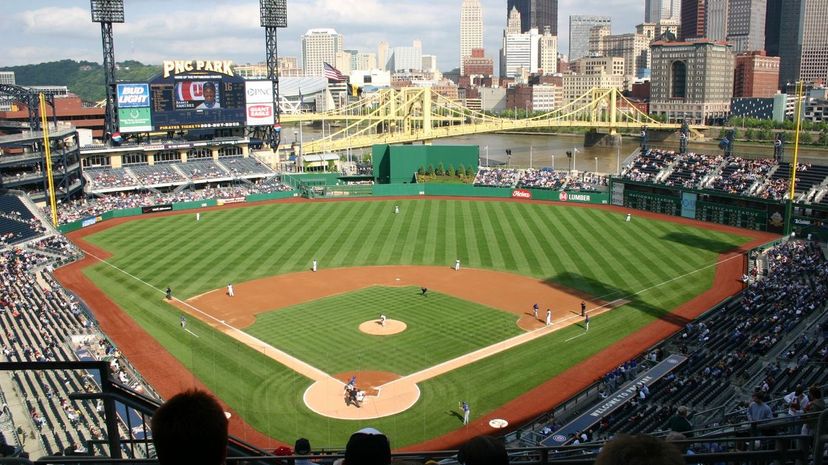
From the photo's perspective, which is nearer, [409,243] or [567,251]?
[567,251]

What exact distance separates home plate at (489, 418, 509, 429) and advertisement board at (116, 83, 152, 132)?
187ft

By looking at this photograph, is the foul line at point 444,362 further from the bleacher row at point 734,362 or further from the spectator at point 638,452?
the spectator at point 638,452

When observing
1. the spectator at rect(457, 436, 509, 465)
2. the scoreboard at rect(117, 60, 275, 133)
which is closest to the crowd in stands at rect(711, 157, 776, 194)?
the scoreboard at rect(117, 60, 275, 133)

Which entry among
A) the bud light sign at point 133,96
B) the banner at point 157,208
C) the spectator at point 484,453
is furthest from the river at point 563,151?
the spectator at point 484,453

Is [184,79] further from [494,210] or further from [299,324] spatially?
[299,324]

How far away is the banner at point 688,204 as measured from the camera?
54688mm

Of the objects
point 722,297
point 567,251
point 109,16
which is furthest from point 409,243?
point 109,16

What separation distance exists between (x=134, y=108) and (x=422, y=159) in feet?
94.5

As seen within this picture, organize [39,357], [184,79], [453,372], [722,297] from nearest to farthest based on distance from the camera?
→ [39,357] < [453,372] < [722,297] < [184,79]

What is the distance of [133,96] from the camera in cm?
6756

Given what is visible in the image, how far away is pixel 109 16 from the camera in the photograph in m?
66.0

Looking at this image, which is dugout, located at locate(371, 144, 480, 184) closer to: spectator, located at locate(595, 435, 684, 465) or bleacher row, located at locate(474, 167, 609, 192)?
bleacher row, located at locate(474, 167, 609, 192)

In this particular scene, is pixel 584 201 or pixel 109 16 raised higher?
pixel 109 16

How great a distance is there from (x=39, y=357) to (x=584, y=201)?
4812 centimetres
